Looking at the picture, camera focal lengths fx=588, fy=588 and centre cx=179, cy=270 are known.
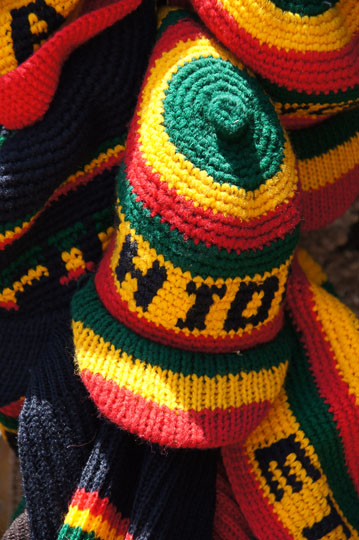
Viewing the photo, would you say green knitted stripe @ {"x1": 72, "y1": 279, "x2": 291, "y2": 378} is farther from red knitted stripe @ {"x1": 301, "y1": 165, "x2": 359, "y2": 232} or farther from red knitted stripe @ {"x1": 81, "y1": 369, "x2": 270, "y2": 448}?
red knitted stripe @ {"x1": 301, "y1": 165, "x2": 359, "y2": 232}

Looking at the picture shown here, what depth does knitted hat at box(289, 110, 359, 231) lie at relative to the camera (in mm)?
661

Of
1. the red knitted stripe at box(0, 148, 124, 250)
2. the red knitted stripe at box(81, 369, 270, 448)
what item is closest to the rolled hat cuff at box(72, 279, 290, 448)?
the red knitted stripe at box(81, 369, 270, 448)

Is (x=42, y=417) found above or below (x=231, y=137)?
below


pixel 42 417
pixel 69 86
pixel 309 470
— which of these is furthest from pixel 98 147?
pixel 309 470

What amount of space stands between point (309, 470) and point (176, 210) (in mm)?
312

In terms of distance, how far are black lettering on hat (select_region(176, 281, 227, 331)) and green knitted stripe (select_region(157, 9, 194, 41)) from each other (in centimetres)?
26

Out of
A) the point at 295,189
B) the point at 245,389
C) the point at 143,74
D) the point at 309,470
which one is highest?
the point at 143,74

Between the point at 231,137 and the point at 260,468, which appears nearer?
the point at 231,137

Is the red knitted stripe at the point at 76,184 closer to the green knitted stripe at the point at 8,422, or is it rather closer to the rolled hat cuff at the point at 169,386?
the rolled hat cuff at the point at 169,386

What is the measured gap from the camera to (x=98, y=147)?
61 cm

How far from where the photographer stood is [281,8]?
1.79 feet

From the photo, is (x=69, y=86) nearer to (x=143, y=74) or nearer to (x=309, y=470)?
(x=143, y=74)

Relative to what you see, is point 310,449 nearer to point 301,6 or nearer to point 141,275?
point 141,275

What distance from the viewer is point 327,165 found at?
667mm
